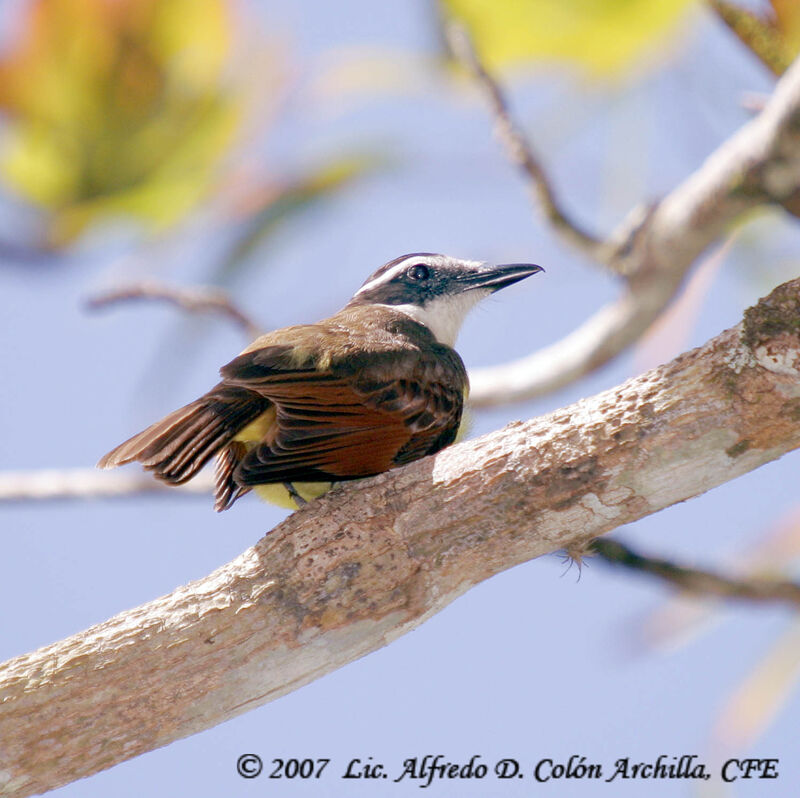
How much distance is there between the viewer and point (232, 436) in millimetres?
3578

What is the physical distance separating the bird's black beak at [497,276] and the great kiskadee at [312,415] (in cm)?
64

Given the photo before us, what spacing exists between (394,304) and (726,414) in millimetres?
2307

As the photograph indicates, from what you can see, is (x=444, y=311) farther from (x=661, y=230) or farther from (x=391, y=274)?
(x=661, y=230)

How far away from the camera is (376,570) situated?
10.0 feet

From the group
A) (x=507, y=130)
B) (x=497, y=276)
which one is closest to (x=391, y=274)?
(x=497, y=276)

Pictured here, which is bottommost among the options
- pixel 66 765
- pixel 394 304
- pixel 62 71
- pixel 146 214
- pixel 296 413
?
pixel 66 765

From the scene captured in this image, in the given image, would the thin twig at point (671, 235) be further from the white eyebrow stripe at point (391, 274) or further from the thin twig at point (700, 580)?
the thin twig at point (700, 580)

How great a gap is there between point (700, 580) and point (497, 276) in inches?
60.0

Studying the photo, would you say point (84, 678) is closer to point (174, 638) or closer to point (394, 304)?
point (174, 638)

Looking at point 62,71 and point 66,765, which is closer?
point 66,765

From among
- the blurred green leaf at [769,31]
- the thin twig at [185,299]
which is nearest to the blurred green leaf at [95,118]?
the thin twig at [185,299]

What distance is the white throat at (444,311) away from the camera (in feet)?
15.9

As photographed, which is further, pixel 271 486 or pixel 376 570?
pixel 271 486

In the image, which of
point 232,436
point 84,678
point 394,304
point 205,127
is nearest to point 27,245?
point 205,127
